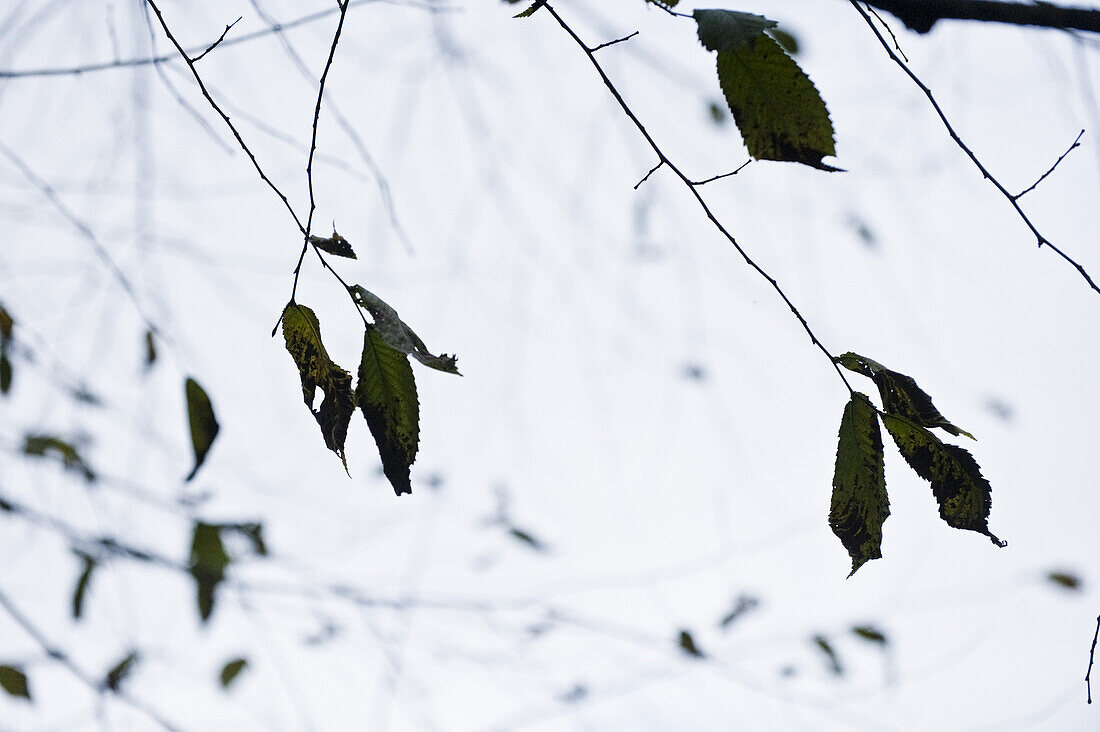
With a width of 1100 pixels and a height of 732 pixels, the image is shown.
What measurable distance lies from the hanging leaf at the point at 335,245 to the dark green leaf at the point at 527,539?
44.0 inches

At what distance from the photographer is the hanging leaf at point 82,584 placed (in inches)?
42.5

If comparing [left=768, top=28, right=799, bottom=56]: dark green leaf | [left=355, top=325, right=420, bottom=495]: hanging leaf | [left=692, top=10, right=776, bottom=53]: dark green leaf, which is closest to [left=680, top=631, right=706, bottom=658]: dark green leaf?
[left=768, top=28, right=799, bottom=56]: dark green leaf

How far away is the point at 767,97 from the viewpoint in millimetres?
451

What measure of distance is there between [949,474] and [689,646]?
1.12 meters

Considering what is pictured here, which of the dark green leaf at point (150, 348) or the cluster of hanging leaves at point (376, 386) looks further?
the dark green leaf at point (150, 348)

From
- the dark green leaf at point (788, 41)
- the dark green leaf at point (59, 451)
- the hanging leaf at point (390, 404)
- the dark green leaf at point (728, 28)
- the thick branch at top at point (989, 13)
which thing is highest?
the dark green leaf at point (788, 41)

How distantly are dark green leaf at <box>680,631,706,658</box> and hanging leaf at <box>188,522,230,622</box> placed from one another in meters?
0.86

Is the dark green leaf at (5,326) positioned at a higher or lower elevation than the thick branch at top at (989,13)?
higher

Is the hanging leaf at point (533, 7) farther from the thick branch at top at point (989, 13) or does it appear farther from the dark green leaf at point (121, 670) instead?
the dark green leaf at point (121, 670)

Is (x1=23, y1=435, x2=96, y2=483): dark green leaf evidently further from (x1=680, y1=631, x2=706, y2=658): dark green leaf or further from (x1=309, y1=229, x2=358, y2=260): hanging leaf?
(x1=680, y1=631, x2=706, y2=658): dark green leaf

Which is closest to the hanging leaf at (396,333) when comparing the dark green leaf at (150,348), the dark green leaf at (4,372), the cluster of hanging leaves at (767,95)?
the cluster of hanging leaves at (767,95)

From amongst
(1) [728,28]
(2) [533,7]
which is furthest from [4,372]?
(1) [728,28]

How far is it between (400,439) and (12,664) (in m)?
0.90

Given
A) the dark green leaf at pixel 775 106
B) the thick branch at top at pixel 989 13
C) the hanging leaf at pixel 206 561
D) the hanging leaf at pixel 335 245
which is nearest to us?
the dark green leaf at pixel 775 106
